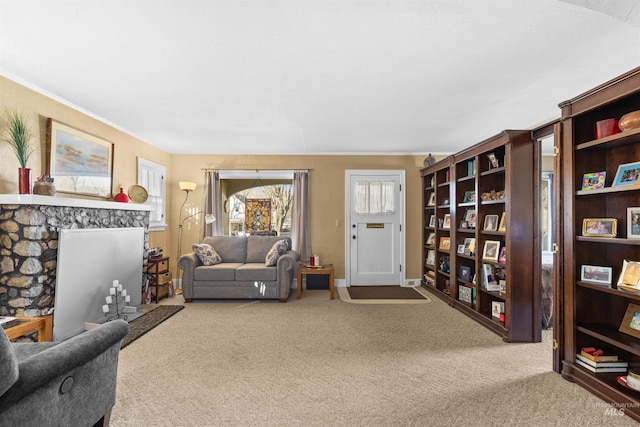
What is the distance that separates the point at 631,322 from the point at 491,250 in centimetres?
138

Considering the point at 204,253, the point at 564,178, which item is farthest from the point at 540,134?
the point at 204,253

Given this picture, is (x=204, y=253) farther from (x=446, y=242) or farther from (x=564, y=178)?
(x=564, y=178)

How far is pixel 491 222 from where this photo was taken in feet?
11.7

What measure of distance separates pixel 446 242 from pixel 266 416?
3.71m

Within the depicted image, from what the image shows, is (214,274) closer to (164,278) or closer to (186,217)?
(164,278)

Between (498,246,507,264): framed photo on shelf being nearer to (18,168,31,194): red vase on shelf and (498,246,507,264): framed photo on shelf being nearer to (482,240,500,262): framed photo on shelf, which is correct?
(482,240,500,262): framed photo on shelf

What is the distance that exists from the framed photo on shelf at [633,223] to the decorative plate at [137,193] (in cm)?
505

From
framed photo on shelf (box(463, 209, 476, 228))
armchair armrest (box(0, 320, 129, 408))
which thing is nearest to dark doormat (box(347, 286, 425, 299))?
framed photo on shelf (box(463, 209, 476, 228))

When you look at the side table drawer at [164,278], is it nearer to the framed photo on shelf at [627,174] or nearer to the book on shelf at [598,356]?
the book on shelf at [598,356]

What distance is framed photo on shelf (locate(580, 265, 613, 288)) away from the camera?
217cm

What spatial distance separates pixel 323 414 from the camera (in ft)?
6.20

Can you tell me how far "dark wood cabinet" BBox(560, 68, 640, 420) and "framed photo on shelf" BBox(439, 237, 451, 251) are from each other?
2233 millimetres

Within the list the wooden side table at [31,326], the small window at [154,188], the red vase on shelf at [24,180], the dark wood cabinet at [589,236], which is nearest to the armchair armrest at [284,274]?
the small window at [154,188]

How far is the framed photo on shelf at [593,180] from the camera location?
2217 mm
